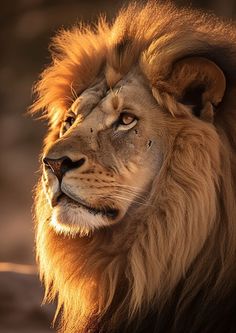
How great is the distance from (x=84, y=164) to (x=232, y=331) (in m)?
0.79

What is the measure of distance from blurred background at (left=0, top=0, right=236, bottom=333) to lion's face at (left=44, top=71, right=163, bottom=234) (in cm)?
658

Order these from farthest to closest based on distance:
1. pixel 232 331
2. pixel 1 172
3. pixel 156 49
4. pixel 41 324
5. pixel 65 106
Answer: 1. pixel 1 172
2. pixel 41 324
3. pixel 65 106
4. pixel 156 49
5. pixel 232 331

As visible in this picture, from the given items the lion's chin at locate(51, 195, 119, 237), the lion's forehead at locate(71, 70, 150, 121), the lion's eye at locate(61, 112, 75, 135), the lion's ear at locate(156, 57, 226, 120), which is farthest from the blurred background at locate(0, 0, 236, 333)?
the lion's ear at locate(156, 57, 226, 120)

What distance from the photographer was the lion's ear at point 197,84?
3674 millimetres

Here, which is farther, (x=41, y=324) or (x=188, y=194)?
(x=41, y=324)

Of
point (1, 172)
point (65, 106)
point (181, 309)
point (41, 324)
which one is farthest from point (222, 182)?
point (1, 172)

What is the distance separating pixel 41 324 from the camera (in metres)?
5.45

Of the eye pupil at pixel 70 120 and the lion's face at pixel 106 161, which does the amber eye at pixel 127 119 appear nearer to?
the lion's face at pixel 106 161

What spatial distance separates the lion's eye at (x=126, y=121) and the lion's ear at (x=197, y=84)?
163mm

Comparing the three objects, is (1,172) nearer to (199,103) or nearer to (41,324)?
(41,324)

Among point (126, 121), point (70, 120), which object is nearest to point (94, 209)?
point (126, 121)

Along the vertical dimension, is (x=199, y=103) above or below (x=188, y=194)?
above

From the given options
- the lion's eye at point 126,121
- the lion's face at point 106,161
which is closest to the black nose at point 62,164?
the lion's face at point 106,161

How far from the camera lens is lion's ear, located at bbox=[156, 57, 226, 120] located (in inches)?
145
